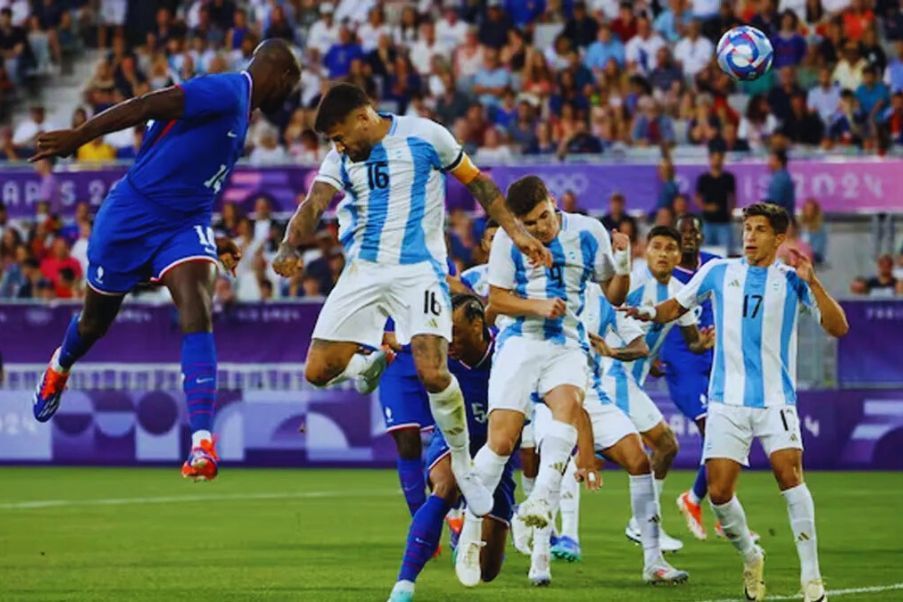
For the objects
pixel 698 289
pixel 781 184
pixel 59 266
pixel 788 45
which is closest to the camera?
pixel 698 289

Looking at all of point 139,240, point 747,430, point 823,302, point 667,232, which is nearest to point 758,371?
point 747,430

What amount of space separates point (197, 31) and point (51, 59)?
271 cm

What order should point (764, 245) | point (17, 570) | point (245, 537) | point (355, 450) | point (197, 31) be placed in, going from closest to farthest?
point (764, 245)
point (17, 570)
point (245, 537)
point (355, 450)
point (197, 31)

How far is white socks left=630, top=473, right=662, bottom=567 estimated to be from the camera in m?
12.2

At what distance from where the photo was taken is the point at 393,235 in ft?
36.6

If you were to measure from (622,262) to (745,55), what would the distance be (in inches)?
112

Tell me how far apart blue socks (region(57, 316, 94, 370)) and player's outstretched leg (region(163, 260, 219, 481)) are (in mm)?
868

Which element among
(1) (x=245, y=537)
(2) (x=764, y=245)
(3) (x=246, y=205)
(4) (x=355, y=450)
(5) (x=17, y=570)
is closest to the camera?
(2) (x=764, y=245)

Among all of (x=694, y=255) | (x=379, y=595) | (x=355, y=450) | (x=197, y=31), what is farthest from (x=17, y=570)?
(x=197, y=31)

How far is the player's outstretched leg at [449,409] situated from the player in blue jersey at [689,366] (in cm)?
486

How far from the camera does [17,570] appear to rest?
41.8ft

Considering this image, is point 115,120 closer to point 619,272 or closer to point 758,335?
point 619,272

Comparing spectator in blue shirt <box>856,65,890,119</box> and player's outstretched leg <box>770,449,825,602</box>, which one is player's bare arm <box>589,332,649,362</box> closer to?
player's outstretched leg <box>770,449,825,602</box>

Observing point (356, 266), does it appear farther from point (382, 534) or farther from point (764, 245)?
point (382, 534)
